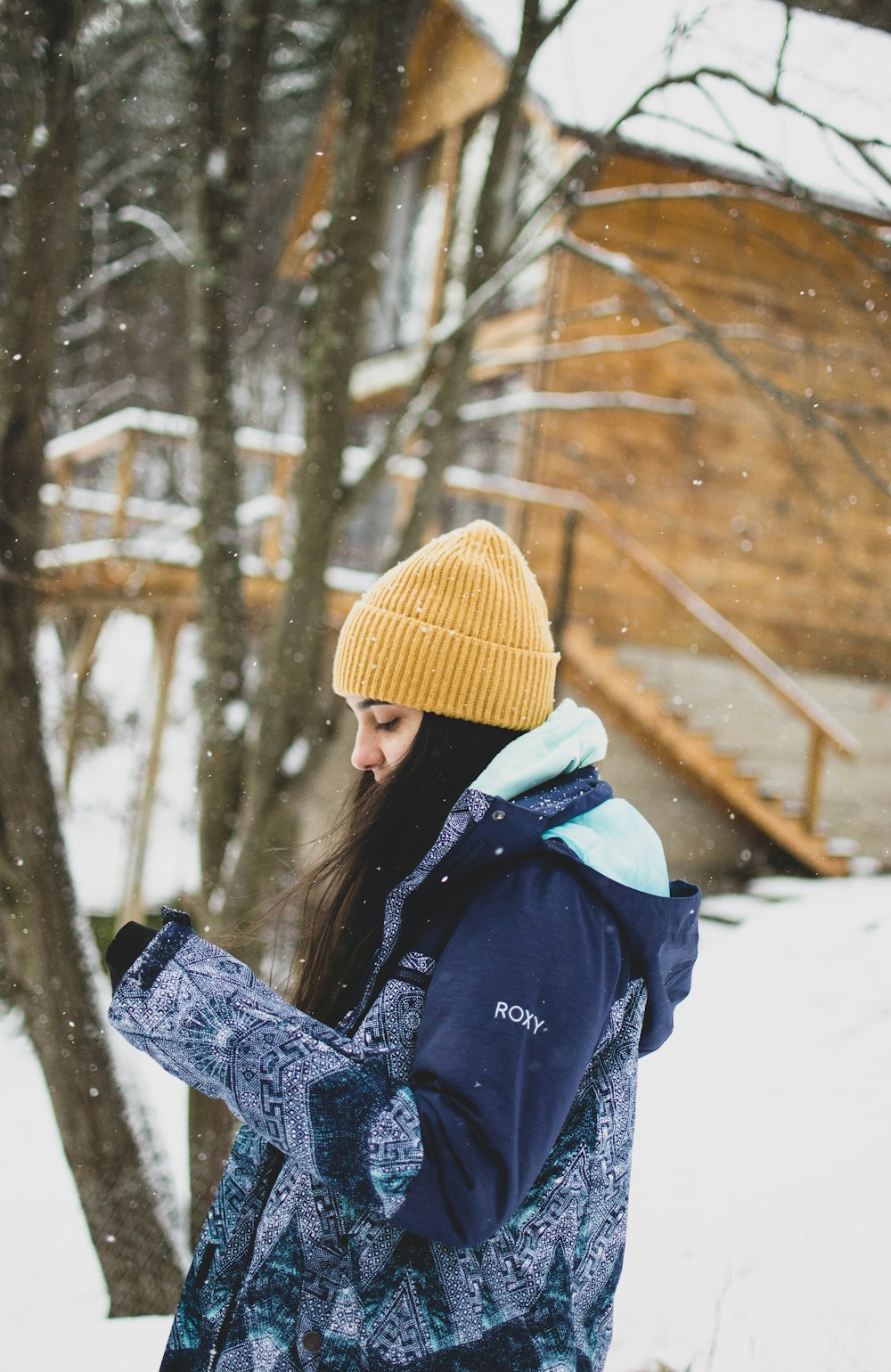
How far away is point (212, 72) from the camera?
4309 millimetres

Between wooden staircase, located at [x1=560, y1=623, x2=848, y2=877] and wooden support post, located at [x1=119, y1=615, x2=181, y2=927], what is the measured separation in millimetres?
3355

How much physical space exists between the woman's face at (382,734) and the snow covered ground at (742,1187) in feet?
6.78

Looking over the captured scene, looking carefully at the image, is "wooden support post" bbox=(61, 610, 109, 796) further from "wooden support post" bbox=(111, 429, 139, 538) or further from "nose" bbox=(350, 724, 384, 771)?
"nose" bbox=(350, 724, 384, 771)

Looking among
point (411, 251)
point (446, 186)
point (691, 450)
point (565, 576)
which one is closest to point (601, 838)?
point (565, 576)

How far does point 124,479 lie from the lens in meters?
8.98

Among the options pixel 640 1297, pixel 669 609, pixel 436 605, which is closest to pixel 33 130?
pixel 436 605

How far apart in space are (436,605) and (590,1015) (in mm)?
602

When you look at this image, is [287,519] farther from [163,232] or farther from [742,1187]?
[742,1187]

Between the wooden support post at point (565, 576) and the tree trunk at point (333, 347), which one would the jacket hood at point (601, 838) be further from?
the wooden support post at point (565, 576)

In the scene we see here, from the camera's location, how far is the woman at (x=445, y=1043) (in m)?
1.06

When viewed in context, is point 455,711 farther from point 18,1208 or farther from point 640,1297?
point 18,1208

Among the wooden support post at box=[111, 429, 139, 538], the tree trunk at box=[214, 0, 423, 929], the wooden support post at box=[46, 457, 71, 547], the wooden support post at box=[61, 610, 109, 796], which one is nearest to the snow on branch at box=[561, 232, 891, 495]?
the tree trunk at box=[214, 0, 423, 929]

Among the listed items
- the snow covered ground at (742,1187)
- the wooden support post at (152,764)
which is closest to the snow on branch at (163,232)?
the wooden support post at (152,764)

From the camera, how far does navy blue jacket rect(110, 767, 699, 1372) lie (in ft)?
3.45
